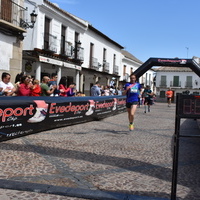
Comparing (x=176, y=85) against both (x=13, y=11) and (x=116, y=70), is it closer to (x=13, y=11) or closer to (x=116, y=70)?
(x=116, y=70)

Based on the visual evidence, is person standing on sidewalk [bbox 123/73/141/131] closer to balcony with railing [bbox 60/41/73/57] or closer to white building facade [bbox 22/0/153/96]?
white building facade [bbox 22/0/153/96]

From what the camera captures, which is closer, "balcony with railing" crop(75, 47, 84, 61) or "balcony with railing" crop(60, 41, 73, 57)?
"balcony with railing" crop(60, 41, 73, 57)

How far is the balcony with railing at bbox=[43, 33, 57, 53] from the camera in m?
18.9

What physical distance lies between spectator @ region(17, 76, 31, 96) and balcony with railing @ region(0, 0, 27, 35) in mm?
6192

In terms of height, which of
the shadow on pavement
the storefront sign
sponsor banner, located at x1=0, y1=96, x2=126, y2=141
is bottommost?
the shadow on pavement

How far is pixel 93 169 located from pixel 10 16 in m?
11.4

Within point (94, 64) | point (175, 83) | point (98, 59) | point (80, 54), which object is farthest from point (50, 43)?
point (175, 83)

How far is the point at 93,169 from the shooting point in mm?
3996

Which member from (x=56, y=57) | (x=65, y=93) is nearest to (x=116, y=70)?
(x=56, y=57)

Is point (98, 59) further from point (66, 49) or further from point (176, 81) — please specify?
point (176, 81)

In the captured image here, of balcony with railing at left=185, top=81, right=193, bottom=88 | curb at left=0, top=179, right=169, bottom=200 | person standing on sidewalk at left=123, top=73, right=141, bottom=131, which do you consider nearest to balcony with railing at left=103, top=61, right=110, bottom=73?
person standing on sidewalk at left=123, top=73, right=141, bottom=131

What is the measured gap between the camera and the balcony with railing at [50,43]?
61.9 ft

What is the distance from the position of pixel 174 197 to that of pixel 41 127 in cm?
488

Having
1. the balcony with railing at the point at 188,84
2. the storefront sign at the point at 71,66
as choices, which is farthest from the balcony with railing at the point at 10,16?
the balcony with railing at the point at 188,84
